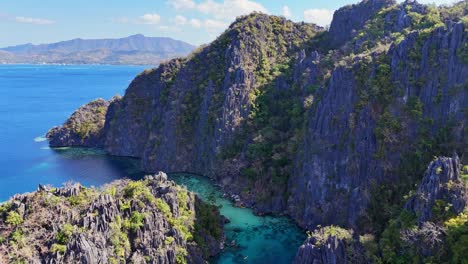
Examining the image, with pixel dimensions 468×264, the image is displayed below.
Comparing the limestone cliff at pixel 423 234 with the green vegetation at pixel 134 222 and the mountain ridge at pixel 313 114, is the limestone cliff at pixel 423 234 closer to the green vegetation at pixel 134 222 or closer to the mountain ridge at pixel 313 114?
the mountain ridge at pixel 313 114

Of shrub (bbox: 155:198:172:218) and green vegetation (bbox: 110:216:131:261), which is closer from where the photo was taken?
green vegetation (bbox: 110:216:131:261)

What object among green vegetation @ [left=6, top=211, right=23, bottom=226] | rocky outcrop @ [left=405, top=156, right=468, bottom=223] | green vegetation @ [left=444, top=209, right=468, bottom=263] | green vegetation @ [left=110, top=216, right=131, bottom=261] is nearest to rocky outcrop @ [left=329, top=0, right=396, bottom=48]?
rocky outcrop @ [left=405, top=156, right=468, bottom=223]

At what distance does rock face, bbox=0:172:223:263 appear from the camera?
35.5 meters

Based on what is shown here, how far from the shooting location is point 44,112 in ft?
458

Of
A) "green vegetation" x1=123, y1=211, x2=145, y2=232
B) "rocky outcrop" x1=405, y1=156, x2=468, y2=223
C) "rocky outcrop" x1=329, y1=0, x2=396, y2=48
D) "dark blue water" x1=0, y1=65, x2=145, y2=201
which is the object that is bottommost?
"dark blue water" x1=0, y1=65, x2=145, y2=201

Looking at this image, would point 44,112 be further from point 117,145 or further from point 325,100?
point 325,100

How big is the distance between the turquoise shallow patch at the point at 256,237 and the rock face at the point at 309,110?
217 cm

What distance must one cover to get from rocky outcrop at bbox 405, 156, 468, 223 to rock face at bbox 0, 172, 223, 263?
23.0 m

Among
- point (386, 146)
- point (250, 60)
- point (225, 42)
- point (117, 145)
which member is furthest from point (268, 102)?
point (117, 145)

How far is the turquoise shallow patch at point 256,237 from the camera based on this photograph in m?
45.4

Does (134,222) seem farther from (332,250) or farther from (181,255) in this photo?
(332,250)

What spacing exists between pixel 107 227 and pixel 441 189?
30.9 metres

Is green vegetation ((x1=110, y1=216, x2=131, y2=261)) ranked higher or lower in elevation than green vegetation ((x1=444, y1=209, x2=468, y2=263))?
lower

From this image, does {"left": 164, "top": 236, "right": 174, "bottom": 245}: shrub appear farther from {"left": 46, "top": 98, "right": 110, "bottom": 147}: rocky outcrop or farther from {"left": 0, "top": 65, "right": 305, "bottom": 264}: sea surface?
{"left": 46, "top": 98, "right": 110, "bottom": 147}: rocky outcrop
